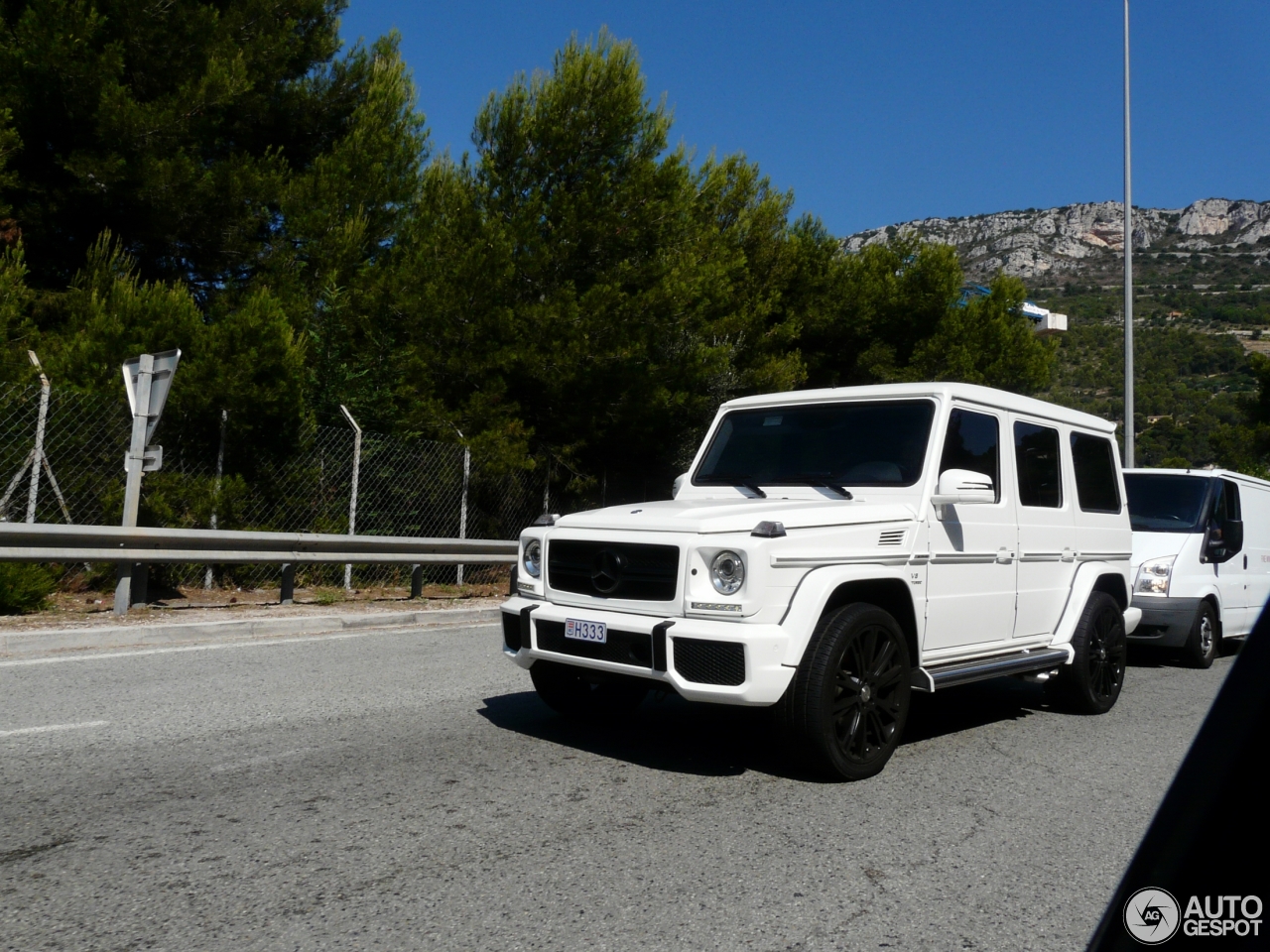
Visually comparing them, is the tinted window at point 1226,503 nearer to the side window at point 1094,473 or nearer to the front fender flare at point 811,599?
the side window at point 1094,473

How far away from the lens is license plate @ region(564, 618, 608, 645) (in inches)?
197

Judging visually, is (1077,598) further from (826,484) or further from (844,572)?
(844,572)

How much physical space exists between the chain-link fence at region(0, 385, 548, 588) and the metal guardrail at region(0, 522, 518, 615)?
1.68 metres

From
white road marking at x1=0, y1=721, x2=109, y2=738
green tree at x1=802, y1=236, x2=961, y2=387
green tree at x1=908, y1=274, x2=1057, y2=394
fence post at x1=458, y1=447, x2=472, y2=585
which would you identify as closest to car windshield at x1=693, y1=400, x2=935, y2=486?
white road marking at x1=0, y1=721, x2=109, y2=738

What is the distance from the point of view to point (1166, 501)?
10.2m

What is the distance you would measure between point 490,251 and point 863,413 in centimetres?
1140

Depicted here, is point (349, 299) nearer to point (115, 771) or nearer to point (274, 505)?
point (274, 505)

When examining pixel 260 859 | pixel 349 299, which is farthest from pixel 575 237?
pixel 260 859

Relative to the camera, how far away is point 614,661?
4.97 meters

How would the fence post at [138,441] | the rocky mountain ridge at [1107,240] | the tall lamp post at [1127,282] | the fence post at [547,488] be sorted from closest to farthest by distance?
the fence post at [138,441], the fence post at [547,488], the tall lamp post at [1127,282], the rocky mountain ridge at [1107,240]

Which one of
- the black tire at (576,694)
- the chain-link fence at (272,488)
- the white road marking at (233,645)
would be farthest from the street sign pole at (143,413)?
the black tire at (576,694)

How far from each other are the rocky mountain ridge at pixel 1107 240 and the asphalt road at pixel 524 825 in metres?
88.7

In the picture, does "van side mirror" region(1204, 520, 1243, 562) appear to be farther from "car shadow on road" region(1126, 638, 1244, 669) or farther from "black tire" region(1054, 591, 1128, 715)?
"black tire" region(1054, 591, 1128, 715)
